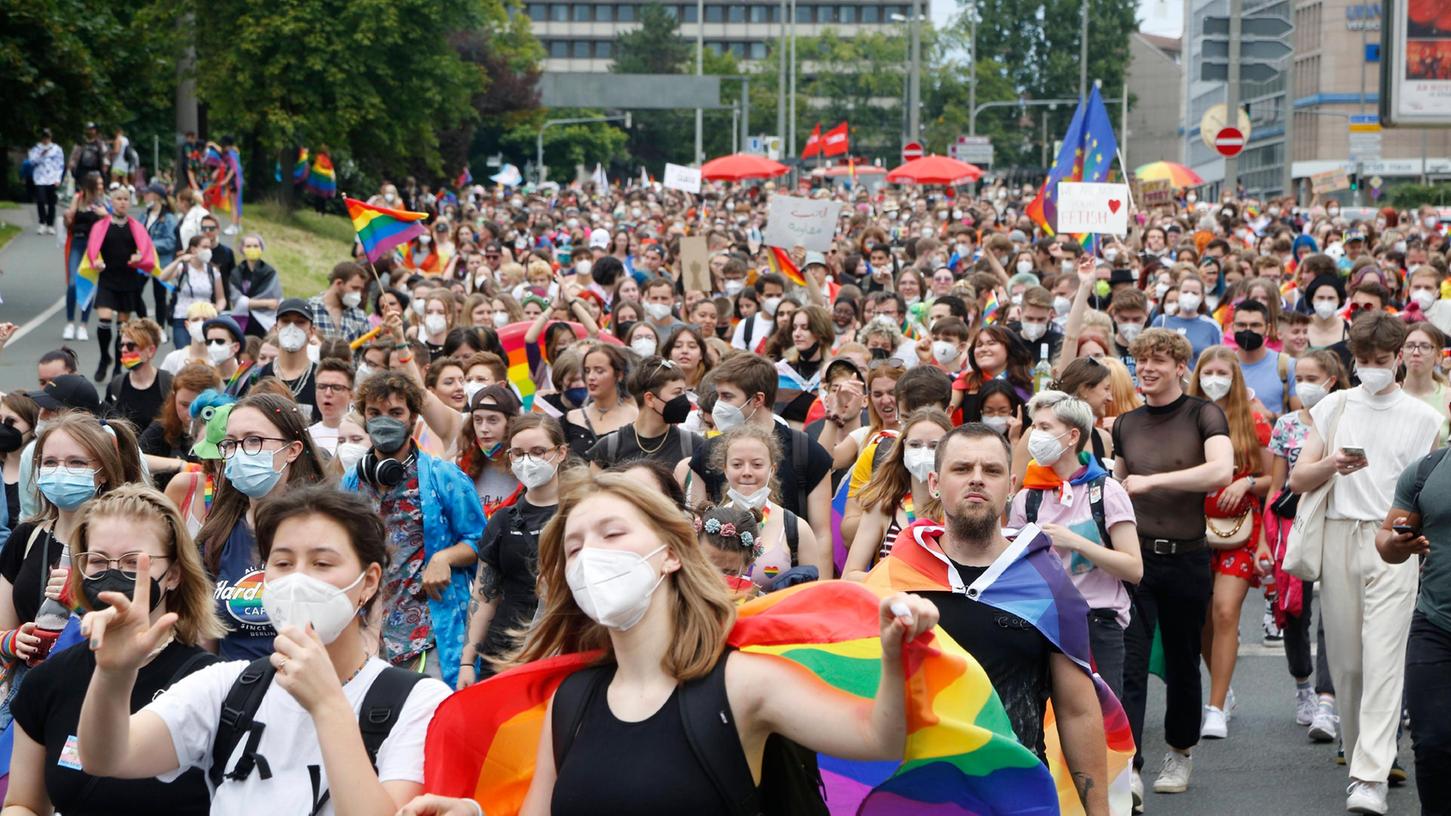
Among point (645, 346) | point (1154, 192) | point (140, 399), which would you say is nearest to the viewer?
point (140, 399)

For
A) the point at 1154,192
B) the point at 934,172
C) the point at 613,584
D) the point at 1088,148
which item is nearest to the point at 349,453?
the point at 613,584

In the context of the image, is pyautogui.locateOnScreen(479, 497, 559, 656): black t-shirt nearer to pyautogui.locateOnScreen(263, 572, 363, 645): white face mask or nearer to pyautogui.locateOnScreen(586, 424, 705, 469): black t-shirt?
pyautogui.locateOnScreen(586, 424, 705, 469): black t-shirt

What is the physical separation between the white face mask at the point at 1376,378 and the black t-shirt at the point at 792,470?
7.57 ft

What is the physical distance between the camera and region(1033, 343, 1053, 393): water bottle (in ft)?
32.5

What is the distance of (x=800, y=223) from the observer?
18.1 meters

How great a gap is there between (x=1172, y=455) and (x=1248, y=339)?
3.34 m

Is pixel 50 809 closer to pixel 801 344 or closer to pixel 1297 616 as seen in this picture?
pixel 1297 616

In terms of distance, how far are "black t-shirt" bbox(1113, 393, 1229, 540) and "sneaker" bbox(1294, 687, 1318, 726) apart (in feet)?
4.72

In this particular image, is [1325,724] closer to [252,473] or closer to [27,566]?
[252,473]

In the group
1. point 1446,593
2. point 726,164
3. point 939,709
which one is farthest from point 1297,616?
point 726,164

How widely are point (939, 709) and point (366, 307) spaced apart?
15.2 m

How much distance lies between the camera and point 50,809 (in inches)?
169

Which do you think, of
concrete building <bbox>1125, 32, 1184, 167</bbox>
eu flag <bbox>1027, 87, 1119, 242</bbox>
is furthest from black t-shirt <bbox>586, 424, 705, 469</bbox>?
concrete building <bbox>1125, 32, 1184, 167</bbox>

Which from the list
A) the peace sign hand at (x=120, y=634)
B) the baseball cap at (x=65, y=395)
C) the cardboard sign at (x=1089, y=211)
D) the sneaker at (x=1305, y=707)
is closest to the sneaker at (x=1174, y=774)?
the sneaker at (x=1305, y=707)
